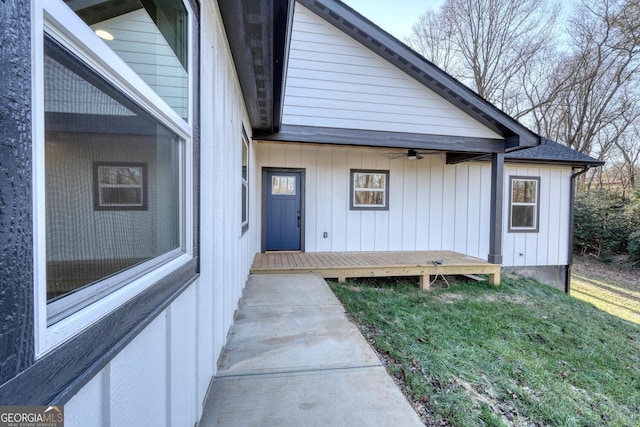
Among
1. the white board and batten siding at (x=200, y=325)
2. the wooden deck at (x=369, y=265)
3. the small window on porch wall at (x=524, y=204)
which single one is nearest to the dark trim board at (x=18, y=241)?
the white board and batten siding at (x=200, y=325)

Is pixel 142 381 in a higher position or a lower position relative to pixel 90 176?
lower

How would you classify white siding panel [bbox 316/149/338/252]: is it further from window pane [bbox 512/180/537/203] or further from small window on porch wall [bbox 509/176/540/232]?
window pane [bbox 512/180/537/203]

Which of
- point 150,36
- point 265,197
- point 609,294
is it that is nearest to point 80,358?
point 150,36

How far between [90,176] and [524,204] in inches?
347

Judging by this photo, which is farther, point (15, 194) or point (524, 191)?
point (524, 191)

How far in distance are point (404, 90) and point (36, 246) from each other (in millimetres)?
5924

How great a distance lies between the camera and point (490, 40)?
40.5ft

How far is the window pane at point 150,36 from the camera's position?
0.76 meters

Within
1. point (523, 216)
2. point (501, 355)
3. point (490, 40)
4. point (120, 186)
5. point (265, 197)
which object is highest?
point (490, 40)

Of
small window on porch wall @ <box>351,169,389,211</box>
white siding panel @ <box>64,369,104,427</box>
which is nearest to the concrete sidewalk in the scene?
white siding panel @ <box>64,369,104,427</box>

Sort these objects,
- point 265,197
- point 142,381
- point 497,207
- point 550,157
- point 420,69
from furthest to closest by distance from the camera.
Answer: point 550,157 < point 265,197 < point 497,207 < point 420,69 < point 142,381

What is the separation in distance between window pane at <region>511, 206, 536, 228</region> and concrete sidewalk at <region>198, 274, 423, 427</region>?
642cm

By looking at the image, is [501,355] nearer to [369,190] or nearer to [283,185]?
[369,190]

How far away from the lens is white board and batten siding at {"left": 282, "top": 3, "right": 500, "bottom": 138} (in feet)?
16.5
